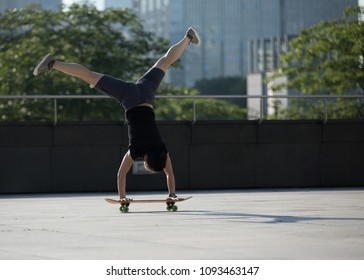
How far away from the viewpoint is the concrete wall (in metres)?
21.4

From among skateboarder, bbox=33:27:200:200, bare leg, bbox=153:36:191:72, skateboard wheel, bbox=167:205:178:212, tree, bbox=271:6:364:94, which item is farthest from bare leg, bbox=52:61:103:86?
tree, bbox=271:6:364:94

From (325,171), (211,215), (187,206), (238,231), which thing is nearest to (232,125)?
(325,171)

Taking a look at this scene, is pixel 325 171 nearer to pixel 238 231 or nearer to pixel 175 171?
pixel 175 171

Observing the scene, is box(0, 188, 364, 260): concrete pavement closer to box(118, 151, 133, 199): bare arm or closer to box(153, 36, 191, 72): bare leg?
box(118, 151, 133, 199): bare arm

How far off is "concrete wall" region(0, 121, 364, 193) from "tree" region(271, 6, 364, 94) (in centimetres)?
3648

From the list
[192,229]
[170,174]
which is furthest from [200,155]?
[192,229]

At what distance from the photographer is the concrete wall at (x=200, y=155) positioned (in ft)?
70.2

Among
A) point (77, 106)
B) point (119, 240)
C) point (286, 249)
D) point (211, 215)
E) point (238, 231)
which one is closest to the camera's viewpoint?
point (286, 249)

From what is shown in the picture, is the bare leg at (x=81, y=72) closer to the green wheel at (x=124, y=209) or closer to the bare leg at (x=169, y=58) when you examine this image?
the bare leg at (x=169, y=58)

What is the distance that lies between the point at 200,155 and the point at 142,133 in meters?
7.99

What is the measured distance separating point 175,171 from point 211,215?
8.05 metres

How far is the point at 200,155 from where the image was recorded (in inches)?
866

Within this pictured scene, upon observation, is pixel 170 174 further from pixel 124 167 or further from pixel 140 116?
pixel 140 116

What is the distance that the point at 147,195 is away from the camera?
19.9 meters
